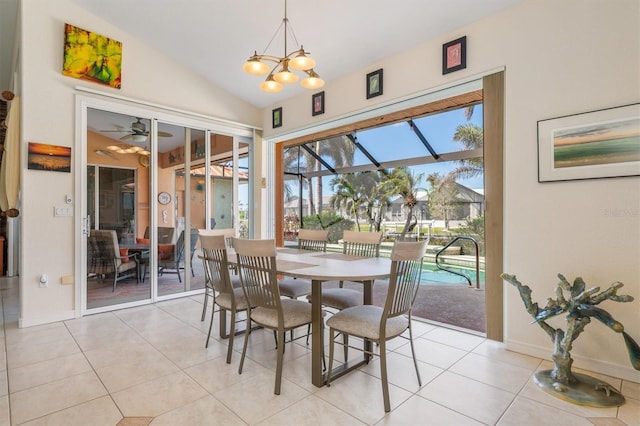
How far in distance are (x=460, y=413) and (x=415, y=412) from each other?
26 centimetres

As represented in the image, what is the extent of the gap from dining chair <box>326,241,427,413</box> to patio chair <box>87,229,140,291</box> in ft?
10.5

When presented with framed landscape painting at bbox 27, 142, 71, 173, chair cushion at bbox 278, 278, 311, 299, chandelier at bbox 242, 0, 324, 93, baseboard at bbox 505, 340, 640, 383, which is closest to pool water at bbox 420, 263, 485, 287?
baseboard at bbox 505, 340, 640, 383

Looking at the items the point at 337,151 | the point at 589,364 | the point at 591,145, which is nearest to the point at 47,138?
the point at 591,145

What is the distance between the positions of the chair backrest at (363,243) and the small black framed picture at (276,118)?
2.50 meters

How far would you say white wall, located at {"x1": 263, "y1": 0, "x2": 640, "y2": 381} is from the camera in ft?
7.43

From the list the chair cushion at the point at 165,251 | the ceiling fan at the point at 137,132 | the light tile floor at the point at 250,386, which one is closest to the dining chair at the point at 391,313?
the light tile floor at the point at 250,386

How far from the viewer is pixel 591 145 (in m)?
2.38

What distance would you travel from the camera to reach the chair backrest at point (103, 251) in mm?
3787

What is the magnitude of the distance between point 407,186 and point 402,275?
5.71 m

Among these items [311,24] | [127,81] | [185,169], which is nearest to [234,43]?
[311,24]

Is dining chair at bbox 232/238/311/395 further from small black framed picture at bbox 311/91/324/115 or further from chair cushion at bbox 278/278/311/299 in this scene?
small black framed picture at bbox 311/91/324/115

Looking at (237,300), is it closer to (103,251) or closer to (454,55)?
(103,251)

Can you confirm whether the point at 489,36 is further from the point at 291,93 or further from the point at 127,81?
the point at 127,81

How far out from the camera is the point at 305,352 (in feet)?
9.01
